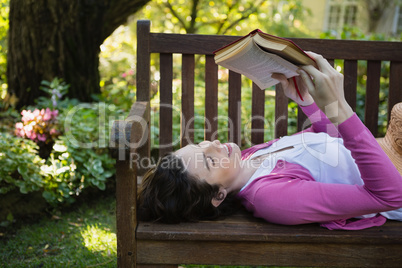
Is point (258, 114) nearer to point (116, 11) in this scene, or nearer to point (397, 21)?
point (116, 11)

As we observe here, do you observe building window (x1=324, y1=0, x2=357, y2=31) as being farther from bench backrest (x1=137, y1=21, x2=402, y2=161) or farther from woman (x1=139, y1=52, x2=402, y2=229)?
woman (x1=139, y1=52, x2=402, y2=229)

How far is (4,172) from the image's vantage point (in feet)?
8.59

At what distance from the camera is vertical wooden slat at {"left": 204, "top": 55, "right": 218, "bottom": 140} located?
2.25 m

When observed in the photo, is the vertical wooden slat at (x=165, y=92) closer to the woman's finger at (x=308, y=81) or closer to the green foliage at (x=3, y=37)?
the woman's finger at (x=308, y=81)

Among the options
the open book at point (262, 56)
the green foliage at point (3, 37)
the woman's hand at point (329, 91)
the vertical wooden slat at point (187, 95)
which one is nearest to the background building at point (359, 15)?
the green foliage at point (3, 37)

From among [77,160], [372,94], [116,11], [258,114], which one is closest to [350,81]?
[372,94]

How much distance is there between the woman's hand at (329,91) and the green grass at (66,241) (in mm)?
1461

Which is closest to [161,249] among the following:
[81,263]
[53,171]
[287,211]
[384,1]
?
[287,211]

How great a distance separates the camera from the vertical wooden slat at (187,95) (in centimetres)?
223

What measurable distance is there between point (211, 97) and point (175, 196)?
755mm

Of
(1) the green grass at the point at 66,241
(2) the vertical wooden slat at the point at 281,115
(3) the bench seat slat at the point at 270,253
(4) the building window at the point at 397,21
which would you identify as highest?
(4) the building window at the point at 397,21

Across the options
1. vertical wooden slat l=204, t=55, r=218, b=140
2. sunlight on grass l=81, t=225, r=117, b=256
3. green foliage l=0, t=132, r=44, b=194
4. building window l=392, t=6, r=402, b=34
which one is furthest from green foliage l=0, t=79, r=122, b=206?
building window l=392, t=6, r=402, b=34

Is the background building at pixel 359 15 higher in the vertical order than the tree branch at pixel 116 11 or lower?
higher

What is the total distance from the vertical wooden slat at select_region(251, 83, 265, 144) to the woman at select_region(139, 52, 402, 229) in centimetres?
27
